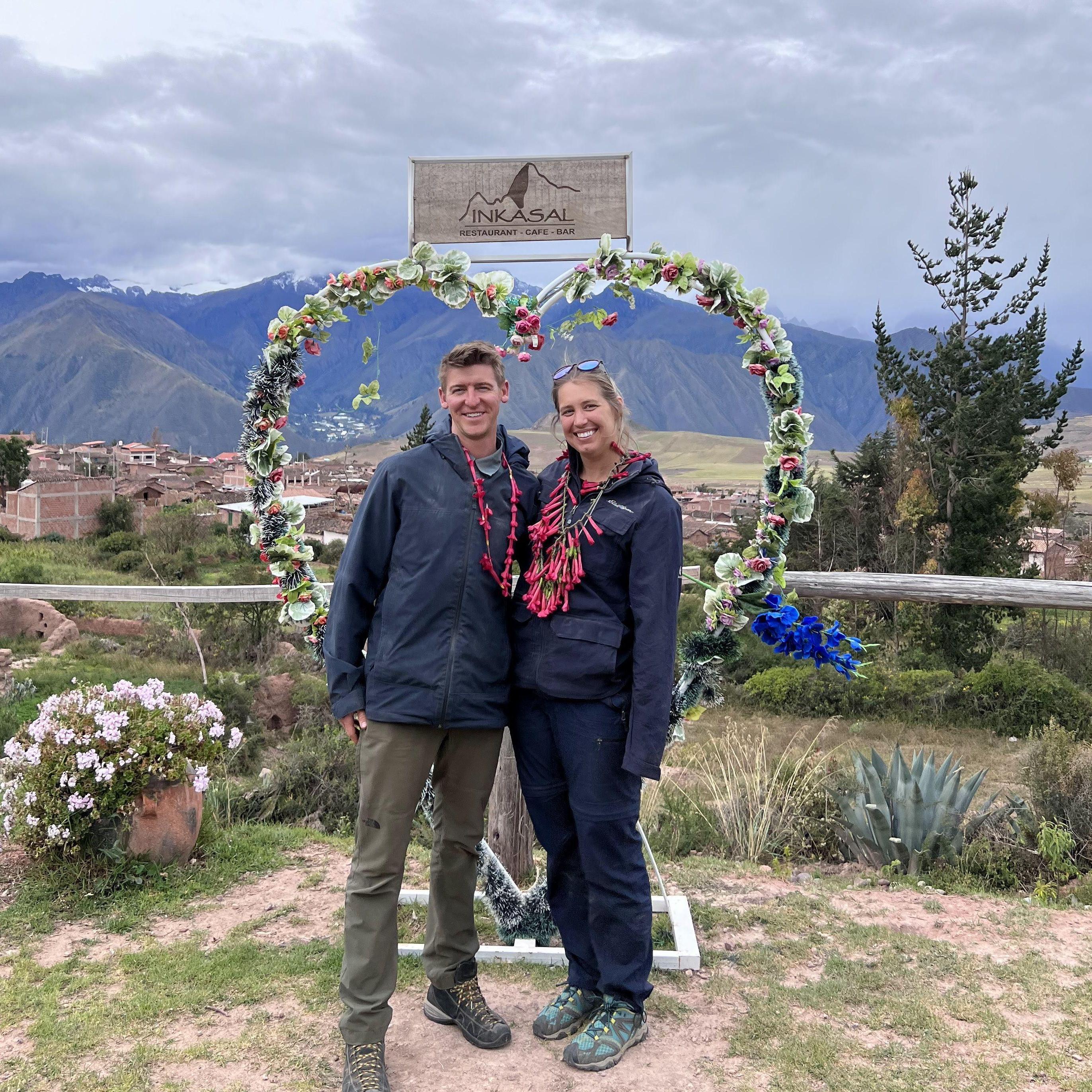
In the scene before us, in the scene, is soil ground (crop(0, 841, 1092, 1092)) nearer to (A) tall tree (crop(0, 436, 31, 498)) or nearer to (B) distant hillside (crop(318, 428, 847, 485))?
(A) tall tree (crop(0, 436, 31, 498))

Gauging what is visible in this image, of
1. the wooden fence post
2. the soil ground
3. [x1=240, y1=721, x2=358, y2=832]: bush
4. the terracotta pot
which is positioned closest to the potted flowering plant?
the terracotta pot

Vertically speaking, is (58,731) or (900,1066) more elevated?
(58,731)

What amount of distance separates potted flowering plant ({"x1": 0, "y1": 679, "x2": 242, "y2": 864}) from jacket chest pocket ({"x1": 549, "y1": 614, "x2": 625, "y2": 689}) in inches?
86.7

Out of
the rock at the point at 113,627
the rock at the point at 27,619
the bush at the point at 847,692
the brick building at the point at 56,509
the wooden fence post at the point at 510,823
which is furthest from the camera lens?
the brick building at the point at 56,509

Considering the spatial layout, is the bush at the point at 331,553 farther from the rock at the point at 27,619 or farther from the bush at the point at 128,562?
the rock at the point at 27,619

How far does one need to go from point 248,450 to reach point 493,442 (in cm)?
106

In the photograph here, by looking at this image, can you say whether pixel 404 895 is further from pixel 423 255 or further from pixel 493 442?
pixel 423 255

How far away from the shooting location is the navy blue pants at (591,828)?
2.70 meters

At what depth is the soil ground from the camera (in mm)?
2746

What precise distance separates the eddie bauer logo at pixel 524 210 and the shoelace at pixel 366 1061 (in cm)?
276

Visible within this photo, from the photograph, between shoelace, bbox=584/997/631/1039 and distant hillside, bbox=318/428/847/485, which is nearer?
shoelace, bbox=584/997/631/1039

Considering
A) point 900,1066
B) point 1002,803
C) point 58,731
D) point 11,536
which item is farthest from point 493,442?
point 11,536

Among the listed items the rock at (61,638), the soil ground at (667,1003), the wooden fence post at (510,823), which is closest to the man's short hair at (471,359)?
the wooden fence post at (510,823)

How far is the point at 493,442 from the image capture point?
2.86 metres
